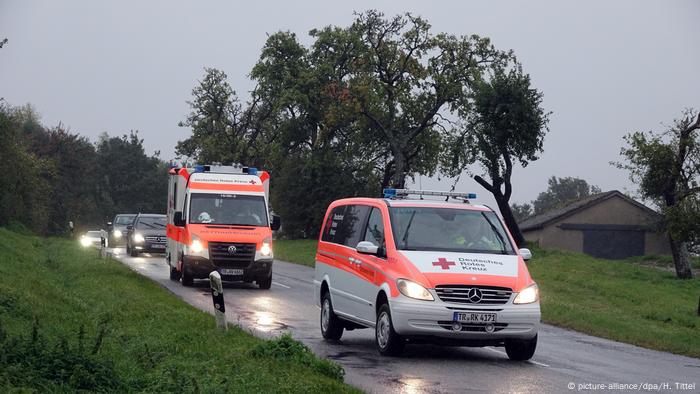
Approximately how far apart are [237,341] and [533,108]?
3909cm

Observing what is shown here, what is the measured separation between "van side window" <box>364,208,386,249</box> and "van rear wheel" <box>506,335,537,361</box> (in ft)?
6.97

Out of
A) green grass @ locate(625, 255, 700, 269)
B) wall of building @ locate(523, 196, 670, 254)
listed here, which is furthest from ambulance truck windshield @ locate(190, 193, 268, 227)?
wall of building @ locate(523, 196, 670, 254)

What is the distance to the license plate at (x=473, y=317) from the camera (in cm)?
1220

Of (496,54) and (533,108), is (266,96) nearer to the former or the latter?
(496,54)

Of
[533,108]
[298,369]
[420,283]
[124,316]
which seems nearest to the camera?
[298,369]

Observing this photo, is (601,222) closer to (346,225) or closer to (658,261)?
(658,261)

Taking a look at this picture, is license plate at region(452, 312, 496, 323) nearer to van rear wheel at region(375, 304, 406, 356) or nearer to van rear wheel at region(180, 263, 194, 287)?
van rear wheel at region(375, 304, 406, 356)

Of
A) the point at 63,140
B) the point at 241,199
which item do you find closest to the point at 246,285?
the point at 241,199

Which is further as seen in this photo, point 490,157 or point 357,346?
point 490,157

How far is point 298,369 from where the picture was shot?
34.3 ft

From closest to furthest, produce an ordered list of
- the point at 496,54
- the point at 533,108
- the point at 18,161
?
1. the point at 533,108
2. the point at 496,54
3. the point at 18,161

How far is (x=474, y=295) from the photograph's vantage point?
40.3ft

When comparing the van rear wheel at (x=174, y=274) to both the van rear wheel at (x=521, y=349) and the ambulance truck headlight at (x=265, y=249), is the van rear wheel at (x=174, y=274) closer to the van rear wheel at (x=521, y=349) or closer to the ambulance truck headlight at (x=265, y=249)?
the ambulance truck headlight at (x=265, y=249)


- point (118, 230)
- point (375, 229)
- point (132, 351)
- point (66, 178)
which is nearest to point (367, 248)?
point (375, 229)
